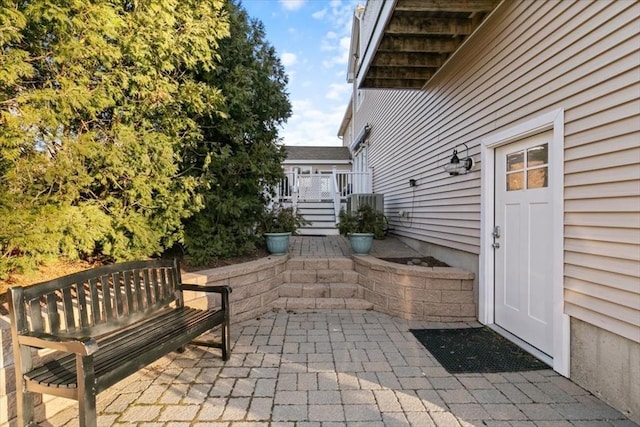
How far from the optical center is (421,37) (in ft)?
15.1

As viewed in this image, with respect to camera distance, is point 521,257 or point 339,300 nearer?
point 521,257

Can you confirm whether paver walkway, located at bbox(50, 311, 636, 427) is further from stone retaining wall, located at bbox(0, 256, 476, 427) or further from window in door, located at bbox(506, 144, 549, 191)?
window in door, located at bbox(506, 144, 549, 191)

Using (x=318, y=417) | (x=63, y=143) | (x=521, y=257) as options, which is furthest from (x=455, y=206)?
(x=63, y=143)

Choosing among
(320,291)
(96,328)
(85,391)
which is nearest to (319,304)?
(320,291)

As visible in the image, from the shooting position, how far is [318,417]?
2309mm

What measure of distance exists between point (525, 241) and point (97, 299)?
153 inches

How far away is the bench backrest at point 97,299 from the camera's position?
6.61ft

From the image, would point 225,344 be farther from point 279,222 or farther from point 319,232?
point 319,232

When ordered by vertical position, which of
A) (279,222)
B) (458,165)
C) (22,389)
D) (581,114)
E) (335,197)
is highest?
(581,114)

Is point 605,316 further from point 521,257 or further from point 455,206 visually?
point 455,206

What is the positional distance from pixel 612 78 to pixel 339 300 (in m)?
3.75

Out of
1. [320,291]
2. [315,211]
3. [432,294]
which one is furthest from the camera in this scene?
[315,211]

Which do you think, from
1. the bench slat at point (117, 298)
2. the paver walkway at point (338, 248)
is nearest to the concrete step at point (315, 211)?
the paver walkway at point (338, 248)

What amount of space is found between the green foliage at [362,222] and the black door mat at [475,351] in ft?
9.53
